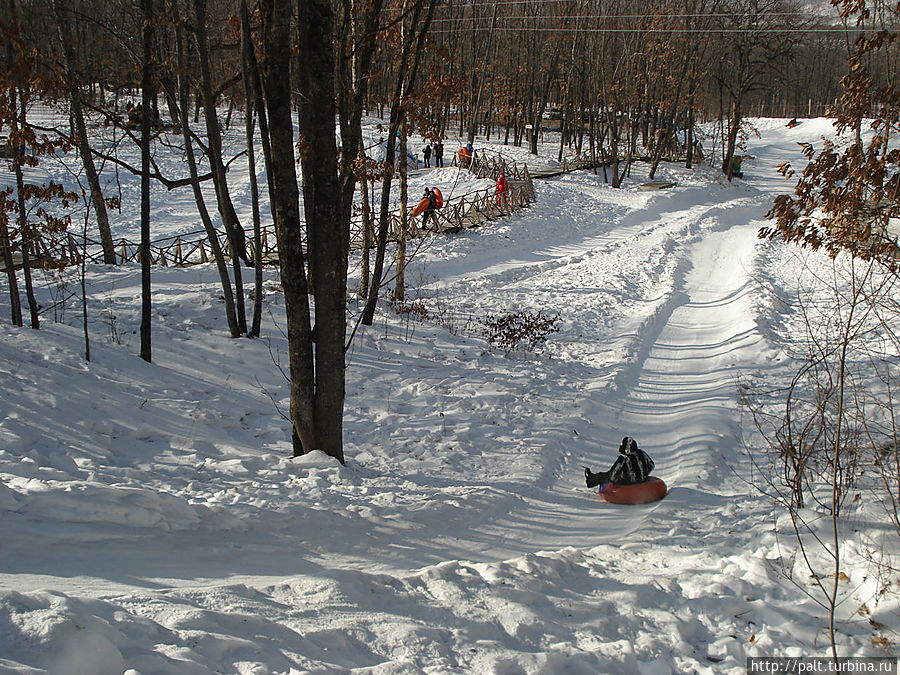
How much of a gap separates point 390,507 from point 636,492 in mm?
2441

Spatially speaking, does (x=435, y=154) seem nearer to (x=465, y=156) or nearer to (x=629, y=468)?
(x=465, y=156)

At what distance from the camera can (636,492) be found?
20.7 ft

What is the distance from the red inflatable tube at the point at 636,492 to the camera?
631 cm

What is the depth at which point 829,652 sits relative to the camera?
3793 millimetres

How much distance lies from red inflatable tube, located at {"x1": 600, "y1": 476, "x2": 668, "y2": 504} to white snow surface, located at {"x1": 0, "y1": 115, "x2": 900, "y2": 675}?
17 cm

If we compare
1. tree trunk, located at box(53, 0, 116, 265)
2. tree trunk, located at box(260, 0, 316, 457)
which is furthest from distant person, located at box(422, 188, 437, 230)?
tree trunk, located at box(260, 0, 316, 457)

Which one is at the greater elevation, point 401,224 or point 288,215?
point 288,215

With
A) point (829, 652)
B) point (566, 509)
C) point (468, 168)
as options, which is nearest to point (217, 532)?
point (566, 509)

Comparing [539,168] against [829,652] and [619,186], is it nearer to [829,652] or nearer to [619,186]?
[619,186]

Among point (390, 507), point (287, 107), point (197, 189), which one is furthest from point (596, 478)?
point (197, 189)

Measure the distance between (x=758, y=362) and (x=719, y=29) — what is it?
29.7 m

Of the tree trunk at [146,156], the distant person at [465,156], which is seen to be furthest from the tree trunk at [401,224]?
the distant person at [465,156]

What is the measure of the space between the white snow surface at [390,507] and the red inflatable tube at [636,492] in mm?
173

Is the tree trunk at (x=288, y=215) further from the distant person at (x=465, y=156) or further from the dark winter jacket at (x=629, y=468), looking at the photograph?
the distant person at (x=465, y=156)
